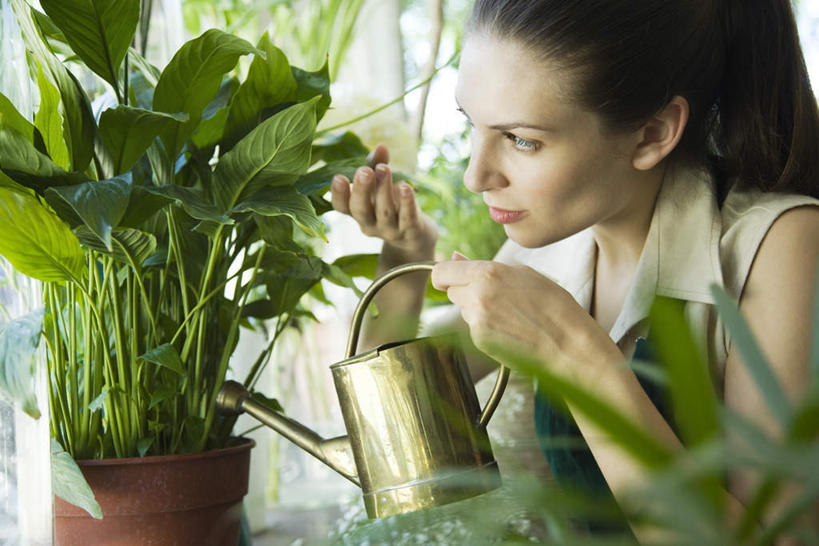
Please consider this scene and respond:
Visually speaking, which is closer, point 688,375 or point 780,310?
point 688,375

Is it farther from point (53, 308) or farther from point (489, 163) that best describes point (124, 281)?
point (489, 163)

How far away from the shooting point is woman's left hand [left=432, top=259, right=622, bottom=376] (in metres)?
0.65

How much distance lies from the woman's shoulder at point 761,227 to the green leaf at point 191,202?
54 centimetres

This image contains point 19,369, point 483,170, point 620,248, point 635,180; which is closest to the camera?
point 19,369

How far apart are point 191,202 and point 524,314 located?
295mm

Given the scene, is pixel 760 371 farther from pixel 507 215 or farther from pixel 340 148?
pixel 340 148

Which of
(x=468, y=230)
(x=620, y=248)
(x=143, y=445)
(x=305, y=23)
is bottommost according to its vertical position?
(x=143, y=445)

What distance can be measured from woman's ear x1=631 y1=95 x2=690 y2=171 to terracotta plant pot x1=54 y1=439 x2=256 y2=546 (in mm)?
538

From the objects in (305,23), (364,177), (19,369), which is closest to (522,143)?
(364,177)

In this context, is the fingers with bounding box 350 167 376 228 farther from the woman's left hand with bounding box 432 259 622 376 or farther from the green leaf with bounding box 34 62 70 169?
the green leaf with bounding box 34 62 70 169

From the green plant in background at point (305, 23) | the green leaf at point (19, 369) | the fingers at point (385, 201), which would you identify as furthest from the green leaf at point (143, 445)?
the green plant in background at point (305, 23)

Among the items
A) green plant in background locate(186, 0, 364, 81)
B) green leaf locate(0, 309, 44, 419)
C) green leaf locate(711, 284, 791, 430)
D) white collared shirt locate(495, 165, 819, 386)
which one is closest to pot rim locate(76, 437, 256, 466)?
green leaf locate(0, 309, 44, 419)

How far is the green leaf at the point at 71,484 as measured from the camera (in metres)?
0.61

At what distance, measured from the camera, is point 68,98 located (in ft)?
2.06
